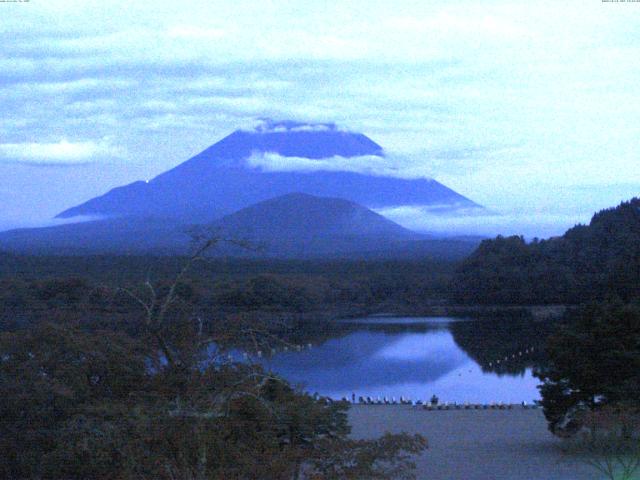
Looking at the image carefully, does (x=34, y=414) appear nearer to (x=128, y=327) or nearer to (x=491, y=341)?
(x=128, y=327)

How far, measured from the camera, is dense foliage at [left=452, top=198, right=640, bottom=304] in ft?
80.9

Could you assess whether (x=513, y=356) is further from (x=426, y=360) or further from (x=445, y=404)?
(x=445, y=404)

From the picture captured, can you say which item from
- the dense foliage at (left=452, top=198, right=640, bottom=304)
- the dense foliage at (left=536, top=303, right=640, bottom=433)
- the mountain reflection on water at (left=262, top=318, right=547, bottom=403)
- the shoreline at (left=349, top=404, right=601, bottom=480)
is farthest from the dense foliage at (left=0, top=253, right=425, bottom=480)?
the dense foliage at (left=452, top=198, right=640, bottom=304)

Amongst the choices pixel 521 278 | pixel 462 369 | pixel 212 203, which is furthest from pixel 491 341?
pixel 212 203

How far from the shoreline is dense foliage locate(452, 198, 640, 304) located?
5.25 m

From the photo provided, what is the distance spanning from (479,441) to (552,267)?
1318 centimetres

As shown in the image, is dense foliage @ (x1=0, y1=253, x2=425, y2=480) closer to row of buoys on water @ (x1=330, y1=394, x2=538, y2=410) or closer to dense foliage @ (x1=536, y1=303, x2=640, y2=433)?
dense foliage @ (x1=536, y1=303, x2=640, y2=433)

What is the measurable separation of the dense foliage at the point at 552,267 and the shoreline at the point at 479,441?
17.2 feet

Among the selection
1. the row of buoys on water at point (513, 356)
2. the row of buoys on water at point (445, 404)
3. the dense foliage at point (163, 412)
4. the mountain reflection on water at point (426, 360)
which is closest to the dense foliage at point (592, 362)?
the row of buoys on water at point (445, 404)

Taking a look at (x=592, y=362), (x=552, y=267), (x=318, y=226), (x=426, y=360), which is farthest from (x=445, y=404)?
(x=318, y=226)

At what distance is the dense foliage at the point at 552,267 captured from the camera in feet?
80.9

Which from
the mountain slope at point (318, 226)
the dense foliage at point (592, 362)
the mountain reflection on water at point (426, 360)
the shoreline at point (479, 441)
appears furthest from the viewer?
the mountain slope at point (318, 226)

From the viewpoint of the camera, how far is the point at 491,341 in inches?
914

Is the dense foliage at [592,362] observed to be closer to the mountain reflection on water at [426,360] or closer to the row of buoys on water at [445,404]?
the row of buoys on water at [445,404]
